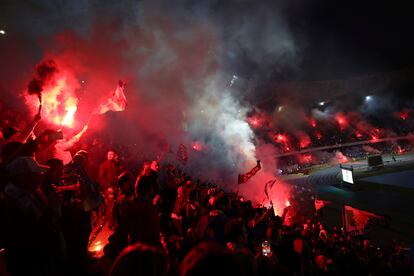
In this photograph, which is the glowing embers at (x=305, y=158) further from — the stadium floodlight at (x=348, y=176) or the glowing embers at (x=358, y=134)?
the stadium floodlight at (x=348, y=176)

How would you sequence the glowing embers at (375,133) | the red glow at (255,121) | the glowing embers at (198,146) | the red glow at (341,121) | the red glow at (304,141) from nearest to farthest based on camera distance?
the glowing embers at (198,146), the glowing embers at (375,133), the red glow at (255,121), the red glow at (304,141), the red glow at (341,121)

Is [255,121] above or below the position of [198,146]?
above

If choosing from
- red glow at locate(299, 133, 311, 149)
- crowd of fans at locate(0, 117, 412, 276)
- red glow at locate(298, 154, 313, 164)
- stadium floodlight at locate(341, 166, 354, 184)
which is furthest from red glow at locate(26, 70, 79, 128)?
red glow at locate(299, 133, 311, 149)

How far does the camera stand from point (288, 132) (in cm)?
4284

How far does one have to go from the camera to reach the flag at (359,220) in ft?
42.5

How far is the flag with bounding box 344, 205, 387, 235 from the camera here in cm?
1296

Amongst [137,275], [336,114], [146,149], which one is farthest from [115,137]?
[336,114]

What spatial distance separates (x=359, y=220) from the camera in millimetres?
13984

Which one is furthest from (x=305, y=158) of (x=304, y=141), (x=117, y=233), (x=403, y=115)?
(x=117, y=233)

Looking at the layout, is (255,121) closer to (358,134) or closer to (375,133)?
(358,134)

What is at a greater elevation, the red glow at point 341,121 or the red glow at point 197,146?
the red glow at point 341,121

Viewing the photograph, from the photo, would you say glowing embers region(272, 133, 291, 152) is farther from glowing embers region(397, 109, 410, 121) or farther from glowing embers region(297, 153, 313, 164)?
glowing embers region(397, 109, 410, 121)

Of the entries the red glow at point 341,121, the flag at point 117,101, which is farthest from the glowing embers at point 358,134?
the flag at point 117,101

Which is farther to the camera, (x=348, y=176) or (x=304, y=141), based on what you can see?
(x=304, y=141)
